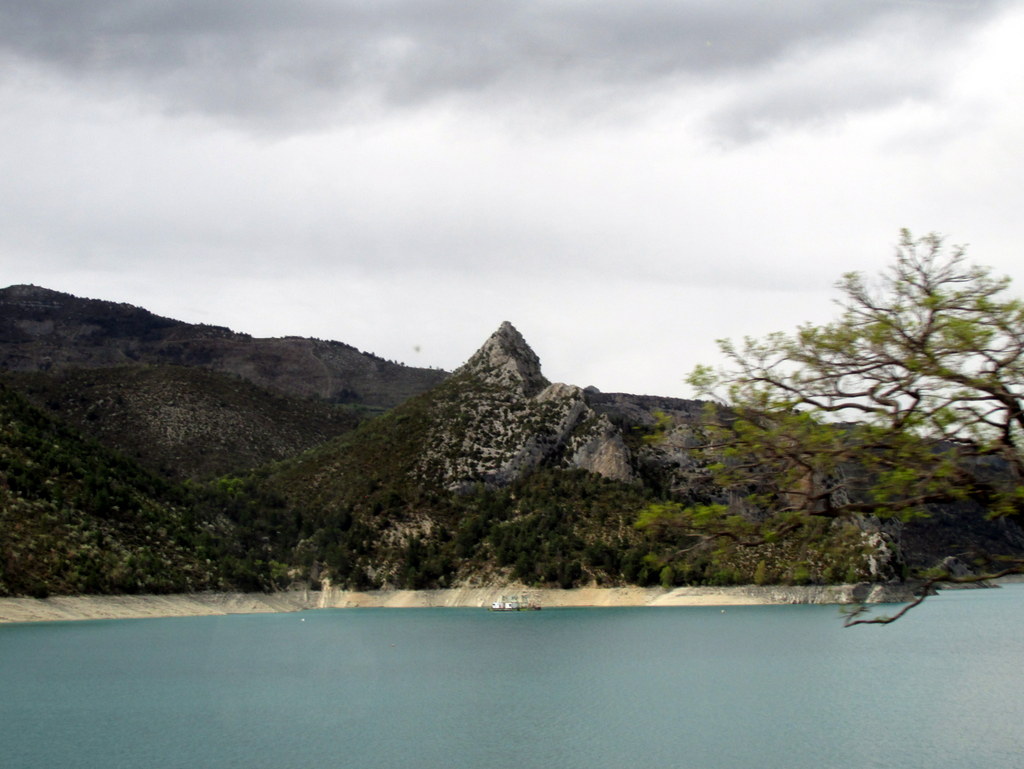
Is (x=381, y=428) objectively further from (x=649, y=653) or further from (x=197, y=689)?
(x=197, y=689)

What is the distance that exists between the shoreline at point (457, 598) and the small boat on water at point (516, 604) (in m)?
1.36

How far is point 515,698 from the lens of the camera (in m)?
49.6

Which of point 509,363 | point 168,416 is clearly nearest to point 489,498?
point 509,363

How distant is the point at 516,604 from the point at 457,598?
480 inches

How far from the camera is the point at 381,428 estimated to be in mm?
161250

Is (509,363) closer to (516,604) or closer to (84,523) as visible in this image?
(516,604)

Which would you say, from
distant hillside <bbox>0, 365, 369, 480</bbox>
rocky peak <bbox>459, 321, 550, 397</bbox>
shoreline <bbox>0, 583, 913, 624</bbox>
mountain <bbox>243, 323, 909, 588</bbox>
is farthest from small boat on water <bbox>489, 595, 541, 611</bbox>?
distant hillside <bbox>0, 365, 369, 480</bbox>

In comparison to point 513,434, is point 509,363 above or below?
above

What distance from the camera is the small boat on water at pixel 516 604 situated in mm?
130000

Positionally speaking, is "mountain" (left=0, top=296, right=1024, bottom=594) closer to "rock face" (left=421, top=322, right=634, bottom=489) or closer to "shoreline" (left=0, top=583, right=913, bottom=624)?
"rock face" (left=421, top=322, right=634, bottom=489)

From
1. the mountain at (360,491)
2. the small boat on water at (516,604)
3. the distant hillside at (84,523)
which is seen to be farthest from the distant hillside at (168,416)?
the small boat on water at (516,604)

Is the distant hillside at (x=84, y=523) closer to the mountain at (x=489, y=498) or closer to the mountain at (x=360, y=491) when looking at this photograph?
the mountain at (x=360, y=491)

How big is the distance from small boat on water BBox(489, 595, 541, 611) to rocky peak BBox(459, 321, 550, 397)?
114 feet

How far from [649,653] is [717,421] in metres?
56.8
